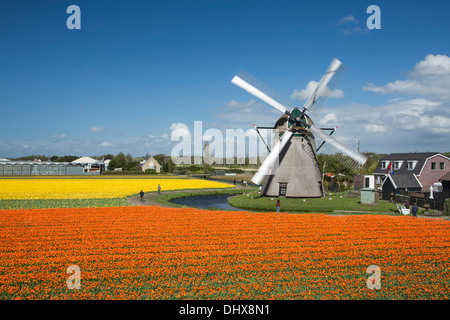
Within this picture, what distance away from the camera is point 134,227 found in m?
21.8

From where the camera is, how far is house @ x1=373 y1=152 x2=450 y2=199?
40219mm

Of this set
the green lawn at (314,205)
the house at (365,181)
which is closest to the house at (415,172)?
the house at (365,181)

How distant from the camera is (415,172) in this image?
45.2 m

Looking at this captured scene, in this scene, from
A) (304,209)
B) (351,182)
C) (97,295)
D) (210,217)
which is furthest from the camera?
(351,182)

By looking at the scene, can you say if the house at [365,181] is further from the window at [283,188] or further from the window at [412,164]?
the window at [283,188]

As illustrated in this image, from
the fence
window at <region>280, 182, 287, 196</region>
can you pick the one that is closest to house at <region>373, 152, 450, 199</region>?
the fence

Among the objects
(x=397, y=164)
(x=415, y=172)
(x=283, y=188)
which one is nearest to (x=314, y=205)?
(x=283, y=188)

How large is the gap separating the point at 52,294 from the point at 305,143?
28973 mm

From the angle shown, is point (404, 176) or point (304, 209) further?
point (404, 176)

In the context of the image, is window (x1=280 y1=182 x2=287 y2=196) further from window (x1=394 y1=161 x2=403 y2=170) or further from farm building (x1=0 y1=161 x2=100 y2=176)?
farm building (x1=0 y1=161 x2=100 y2=176)

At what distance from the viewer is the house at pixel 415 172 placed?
132ft

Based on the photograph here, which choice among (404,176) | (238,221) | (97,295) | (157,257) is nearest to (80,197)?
(238,221)

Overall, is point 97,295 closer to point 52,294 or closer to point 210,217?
point 52,294

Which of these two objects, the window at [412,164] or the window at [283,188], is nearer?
the window at [283,188]
